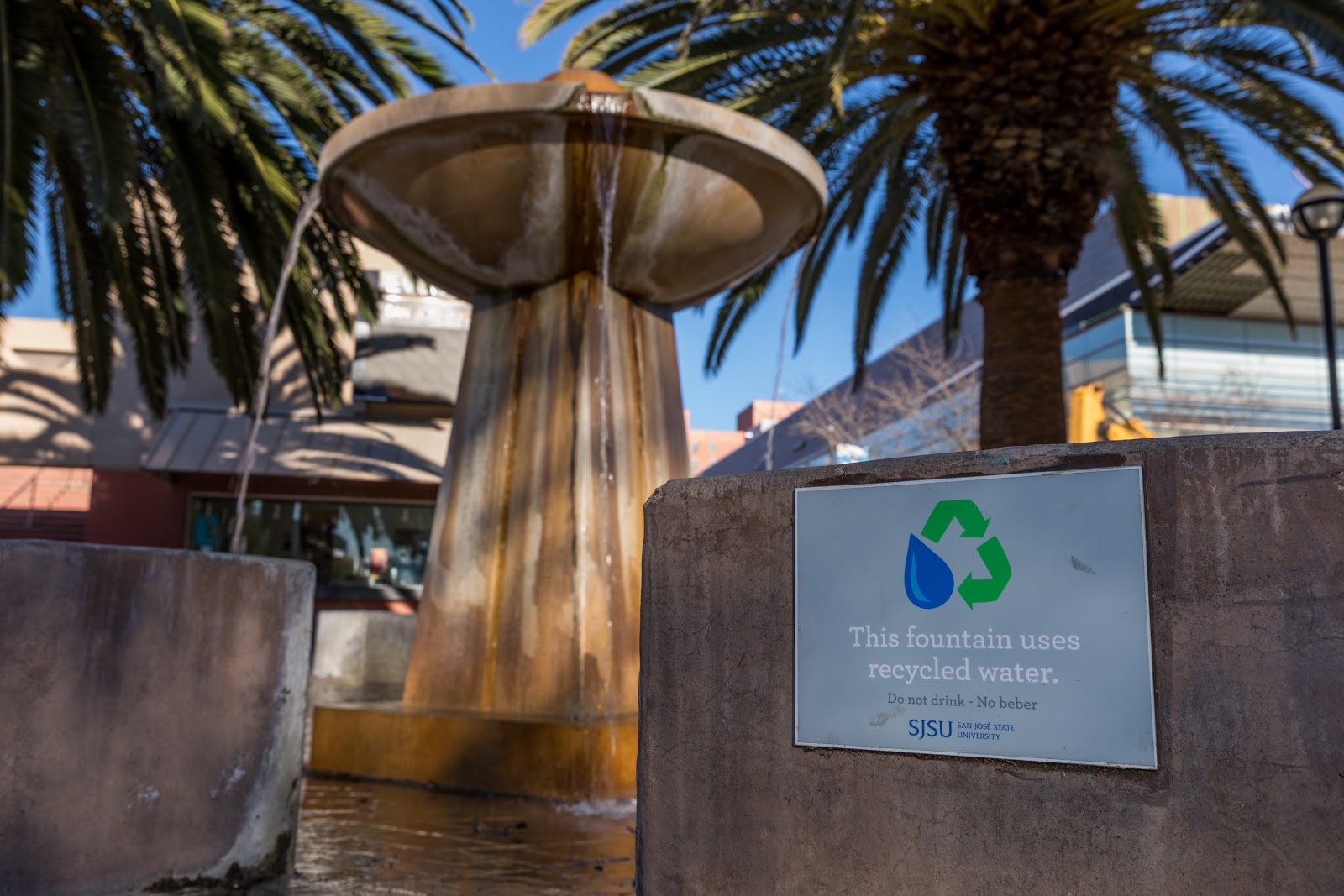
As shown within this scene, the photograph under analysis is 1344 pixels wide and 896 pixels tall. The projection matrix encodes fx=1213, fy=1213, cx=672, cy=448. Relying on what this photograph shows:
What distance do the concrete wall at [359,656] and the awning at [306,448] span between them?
864 cm

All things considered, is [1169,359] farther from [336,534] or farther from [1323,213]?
[1323,213]

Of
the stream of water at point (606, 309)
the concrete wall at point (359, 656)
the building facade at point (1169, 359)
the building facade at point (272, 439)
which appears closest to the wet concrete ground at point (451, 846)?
the stream of water at point (606, 309)

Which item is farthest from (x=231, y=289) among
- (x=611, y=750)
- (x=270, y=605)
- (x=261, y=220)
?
(x=270, y=605)

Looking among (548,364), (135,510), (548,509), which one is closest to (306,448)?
(135,510)

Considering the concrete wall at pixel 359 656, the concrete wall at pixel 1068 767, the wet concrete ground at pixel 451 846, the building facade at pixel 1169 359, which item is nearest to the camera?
the concrete wall at pixel 1068 767

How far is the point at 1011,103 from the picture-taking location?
314 inches

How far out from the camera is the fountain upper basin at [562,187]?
5750mm

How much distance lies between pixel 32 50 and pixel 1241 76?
8.28 metres

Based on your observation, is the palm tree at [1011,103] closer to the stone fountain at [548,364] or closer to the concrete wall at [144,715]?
the stone fountain at [548,364]

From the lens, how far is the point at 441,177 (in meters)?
6.07

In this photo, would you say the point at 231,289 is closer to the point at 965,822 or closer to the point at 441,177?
the point at 441,177

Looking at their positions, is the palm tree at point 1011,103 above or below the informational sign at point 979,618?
above

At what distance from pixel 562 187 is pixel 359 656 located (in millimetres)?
4042

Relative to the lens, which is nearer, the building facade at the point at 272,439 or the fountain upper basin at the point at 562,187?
the fountain upper basin at the point at 562,187
